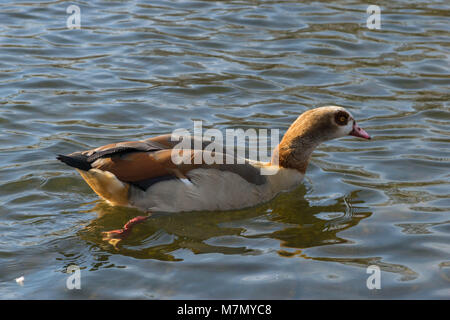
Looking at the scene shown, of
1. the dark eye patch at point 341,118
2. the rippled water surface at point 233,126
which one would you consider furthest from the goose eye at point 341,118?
the rippled water surface at point 233,126

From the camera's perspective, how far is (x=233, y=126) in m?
10.2

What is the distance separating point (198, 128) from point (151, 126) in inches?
24.7

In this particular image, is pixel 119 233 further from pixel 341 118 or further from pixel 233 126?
pixel 233 126

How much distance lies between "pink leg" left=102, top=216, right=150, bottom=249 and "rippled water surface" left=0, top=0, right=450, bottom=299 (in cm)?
9

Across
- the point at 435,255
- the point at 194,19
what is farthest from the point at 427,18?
the point at 435,255

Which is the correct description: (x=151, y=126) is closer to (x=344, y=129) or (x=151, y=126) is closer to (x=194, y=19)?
(x=344, y=129)

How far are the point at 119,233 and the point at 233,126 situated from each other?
3201 mm

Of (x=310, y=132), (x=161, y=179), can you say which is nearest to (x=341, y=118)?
(x=310, y=132)

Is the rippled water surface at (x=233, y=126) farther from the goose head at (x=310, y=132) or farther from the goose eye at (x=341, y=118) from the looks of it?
the goose eye at (x=341, y=118)

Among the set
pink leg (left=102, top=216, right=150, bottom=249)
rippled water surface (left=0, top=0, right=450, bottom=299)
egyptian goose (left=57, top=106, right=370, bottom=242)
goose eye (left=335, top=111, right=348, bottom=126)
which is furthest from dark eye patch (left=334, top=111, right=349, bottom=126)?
pink leg (left=102, top=216, right=150, bottom=249)

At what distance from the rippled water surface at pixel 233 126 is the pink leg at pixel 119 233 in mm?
94

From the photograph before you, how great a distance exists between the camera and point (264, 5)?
14961mm

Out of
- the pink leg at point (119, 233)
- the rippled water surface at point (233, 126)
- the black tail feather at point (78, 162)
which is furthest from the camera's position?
the black tail feather at point (78, 162)

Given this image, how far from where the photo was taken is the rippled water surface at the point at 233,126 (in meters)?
6.70
